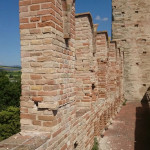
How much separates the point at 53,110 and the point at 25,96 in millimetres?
447

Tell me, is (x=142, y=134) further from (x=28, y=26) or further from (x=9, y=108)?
(x=9, y=108)

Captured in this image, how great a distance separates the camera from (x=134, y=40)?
45.8ft

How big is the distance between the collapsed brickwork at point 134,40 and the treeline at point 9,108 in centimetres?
842

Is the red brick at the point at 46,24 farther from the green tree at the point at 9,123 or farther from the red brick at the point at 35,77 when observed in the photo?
the green tree at the point at 9,123

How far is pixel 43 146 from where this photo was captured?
231 cm

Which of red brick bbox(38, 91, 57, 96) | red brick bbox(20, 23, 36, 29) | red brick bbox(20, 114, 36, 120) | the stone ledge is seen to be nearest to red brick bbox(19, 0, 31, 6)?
red brick bbox(20, 23, 36, 29)

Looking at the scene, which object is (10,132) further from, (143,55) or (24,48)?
(143,55)

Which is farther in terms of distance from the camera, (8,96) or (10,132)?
(8,96)

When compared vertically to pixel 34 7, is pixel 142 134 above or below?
below

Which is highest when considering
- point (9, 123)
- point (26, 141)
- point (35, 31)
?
point (35, 31)

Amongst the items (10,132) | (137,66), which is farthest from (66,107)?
(137,66)

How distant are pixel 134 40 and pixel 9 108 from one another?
9900 mm

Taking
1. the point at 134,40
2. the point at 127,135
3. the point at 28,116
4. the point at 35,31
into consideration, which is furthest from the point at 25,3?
the point at 134,40

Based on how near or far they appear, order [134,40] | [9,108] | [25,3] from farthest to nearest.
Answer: [134,40], [9,108], [25,3]
